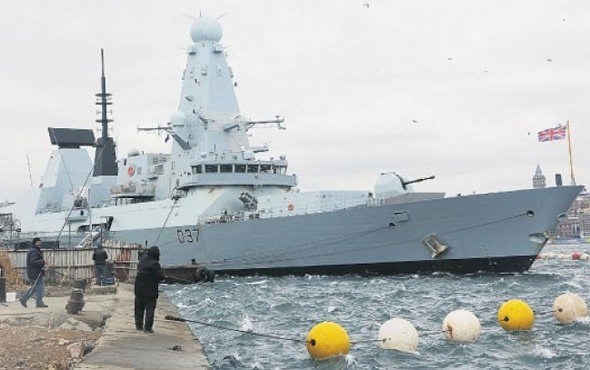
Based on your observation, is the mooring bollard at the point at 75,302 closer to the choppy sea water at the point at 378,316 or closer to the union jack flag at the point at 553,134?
the choppy sea water at the point at 378,316

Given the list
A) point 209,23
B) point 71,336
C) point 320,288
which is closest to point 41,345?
point 71,336

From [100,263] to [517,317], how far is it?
11466 millimetres

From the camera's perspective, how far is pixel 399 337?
45.0 ft

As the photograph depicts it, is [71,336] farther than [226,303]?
No

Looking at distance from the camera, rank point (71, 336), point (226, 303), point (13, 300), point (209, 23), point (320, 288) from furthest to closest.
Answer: point (209, 23) < point (320, 288) < point (226, 303) < point (13, 300) < point (71, 336)

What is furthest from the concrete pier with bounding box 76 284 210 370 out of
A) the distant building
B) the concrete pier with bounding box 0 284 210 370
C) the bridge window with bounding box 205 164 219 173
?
the distant building

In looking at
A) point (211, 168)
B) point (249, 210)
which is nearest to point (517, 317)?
point (249, 210)

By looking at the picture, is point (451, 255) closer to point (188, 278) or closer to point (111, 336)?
point (188, 278)

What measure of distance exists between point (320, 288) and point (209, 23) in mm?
19433

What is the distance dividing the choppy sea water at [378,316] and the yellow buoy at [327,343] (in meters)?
0.16

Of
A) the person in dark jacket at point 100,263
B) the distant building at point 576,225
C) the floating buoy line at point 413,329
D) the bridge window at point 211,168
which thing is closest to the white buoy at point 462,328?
the floating buoy line at point 413,329

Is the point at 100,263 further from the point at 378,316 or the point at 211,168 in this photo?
the point at 211,168

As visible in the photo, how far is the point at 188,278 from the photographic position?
31.9 m

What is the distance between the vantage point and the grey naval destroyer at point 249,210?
29.2 meters
